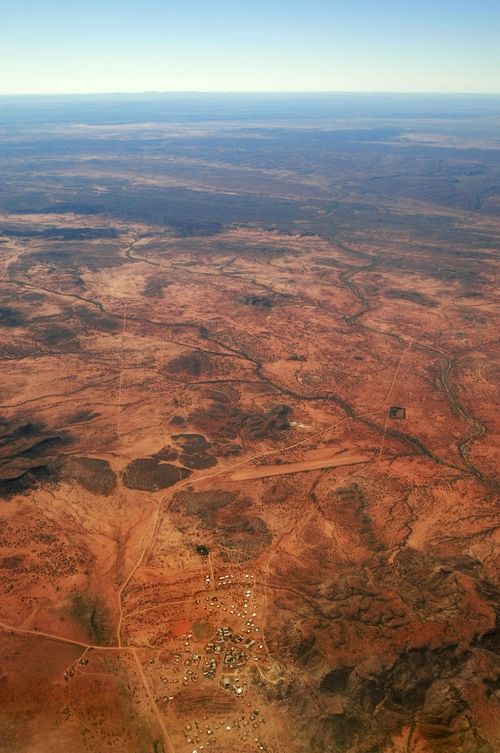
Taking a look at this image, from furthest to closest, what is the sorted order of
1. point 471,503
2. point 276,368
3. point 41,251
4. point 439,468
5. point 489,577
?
point 41,251 → point 276,368 → point 439,468 → point 471,503 → point 489,577

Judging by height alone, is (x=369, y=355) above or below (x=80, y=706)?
above

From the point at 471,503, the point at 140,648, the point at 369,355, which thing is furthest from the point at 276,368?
the point at 140,648

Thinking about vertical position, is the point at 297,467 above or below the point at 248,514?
above

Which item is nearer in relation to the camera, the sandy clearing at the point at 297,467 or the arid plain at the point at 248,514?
the arid plain at the point at 248,514

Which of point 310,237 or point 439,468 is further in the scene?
point 310,237

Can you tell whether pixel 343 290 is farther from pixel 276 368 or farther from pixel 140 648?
pixel 140 648

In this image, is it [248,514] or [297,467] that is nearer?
[248,514]

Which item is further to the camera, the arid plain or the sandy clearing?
the sandy clearing

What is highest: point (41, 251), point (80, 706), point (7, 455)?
point (41, 251)
